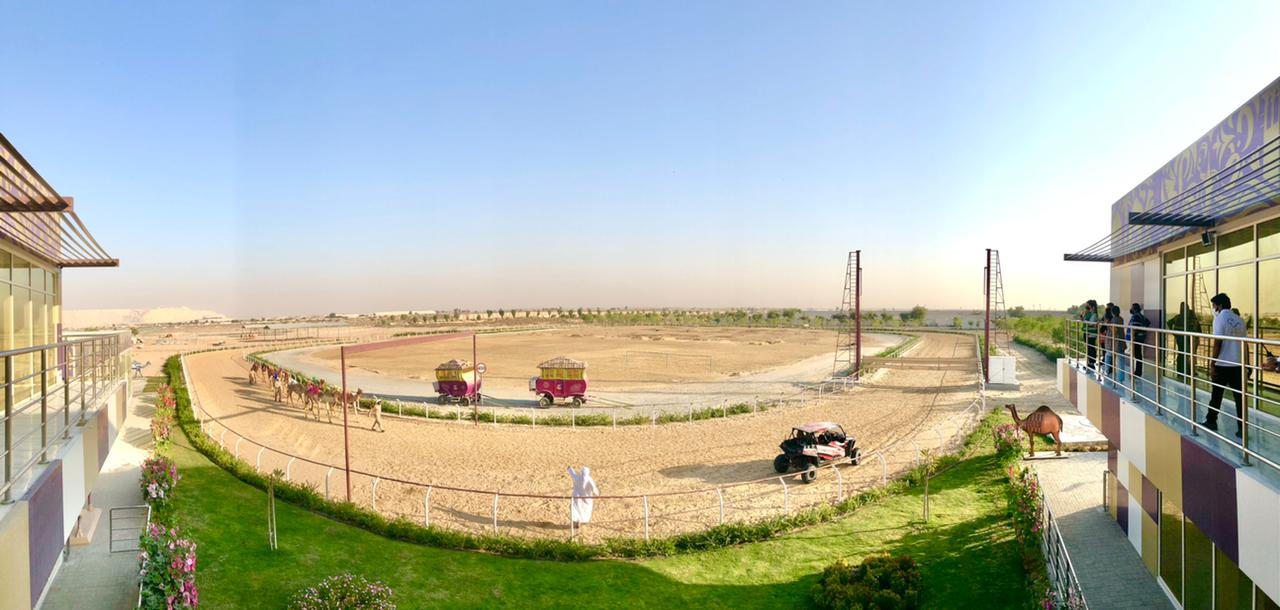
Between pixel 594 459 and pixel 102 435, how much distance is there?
12871 millimetres

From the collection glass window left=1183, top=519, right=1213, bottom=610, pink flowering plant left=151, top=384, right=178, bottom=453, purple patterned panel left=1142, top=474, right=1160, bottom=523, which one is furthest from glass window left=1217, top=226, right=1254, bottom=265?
pink flowering plant left=151, top=384, right=178, bottom=453

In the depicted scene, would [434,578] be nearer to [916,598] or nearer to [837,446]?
[916,598]

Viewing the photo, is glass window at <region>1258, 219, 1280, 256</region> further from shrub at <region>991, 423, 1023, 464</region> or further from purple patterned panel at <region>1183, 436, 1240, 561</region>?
shrub at <region>991, 423, 1023, 464</region>

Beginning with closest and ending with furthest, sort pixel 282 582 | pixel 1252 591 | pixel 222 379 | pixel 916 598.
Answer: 1. pixel 1252 591
2. pixel 916 598
3. pixel 282 582
4. pixel 222 379

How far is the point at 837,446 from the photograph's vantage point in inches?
715

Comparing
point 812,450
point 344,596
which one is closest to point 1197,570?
point 812,450

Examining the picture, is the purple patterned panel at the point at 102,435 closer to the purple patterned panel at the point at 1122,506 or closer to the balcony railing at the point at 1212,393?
the balcony railing at the point at 1212,393

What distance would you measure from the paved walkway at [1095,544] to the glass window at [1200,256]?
4888 mm

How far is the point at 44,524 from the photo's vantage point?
17.4 feet

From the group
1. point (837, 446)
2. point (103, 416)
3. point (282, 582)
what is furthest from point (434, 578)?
point (837, 446)

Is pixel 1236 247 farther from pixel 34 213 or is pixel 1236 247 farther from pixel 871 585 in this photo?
pixel 34 213

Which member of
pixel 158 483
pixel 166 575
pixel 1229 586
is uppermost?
pixel 1229 586

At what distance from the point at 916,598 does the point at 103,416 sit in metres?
12.0

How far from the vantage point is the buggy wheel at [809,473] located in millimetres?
16916
